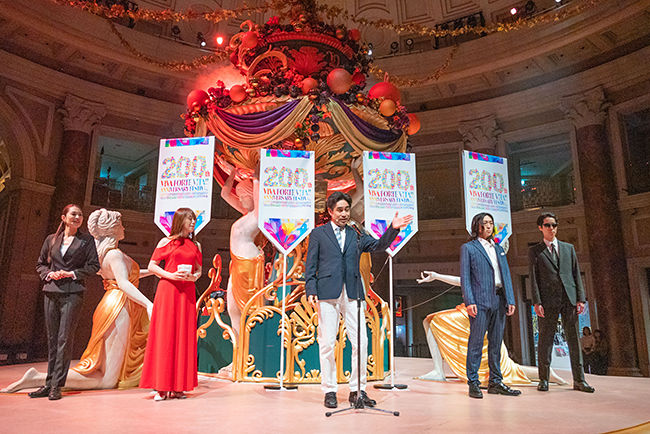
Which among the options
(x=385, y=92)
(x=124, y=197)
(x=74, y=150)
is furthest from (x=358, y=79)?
(x=124, y=197)

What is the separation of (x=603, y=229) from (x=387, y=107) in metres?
5.50

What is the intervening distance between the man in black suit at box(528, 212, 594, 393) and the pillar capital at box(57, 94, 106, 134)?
8655 millimetres

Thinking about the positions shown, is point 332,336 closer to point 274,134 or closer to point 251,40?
point 274,134

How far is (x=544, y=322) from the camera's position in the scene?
14.2 feet

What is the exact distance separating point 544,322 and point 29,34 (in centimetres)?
934

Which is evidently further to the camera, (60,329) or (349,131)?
(349,131)

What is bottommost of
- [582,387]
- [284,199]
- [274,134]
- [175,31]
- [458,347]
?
[582,387]

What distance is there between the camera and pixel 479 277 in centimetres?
403

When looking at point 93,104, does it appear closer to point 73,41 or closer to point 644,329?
point 73,41

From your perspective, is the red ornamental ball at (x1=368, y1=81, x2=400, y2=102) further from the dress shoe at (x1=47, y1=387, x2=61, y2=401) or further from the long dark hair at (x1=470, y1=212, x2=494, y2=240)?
the dress shoe at (x1=47, y1=387, x2=61, y2=401)

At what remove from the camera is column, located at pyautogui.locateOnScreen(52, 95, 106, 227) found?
29.7ft

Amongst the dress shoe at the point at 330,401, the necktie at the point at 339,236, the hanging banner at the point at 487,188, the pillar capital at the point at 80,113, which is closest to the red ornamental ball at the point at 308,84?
the hanging banner at the point at 487,188

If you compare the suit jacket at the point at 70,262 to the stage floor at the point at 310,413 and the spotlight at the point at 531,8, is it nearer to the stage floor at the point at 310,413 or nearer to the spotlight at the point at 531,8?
the stage floor at the point at 310,413

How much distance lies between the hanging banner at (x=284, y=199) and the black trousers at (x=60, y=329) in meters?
1.68
